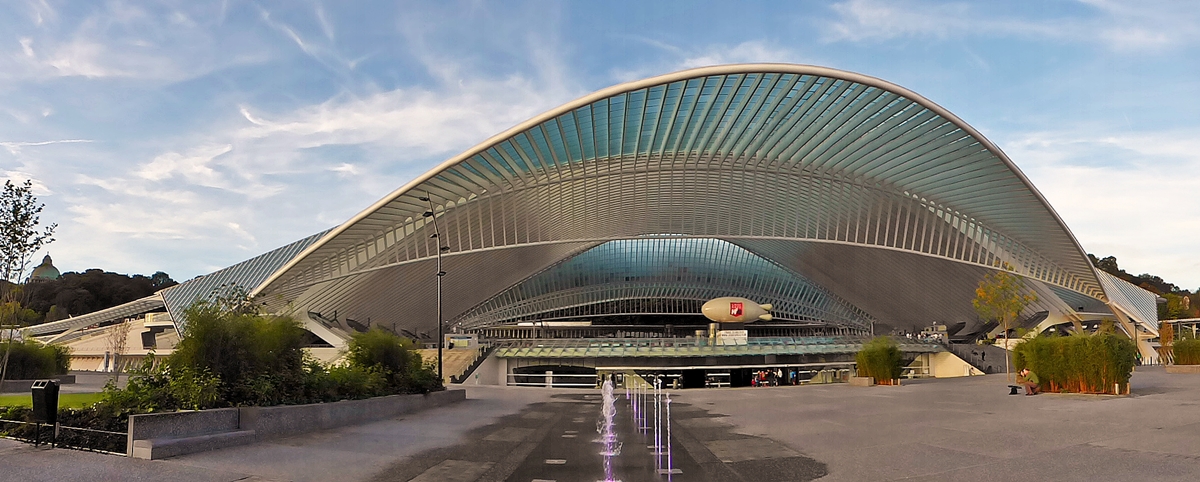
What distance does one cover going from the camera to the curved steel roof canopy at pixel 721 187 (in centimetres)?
3859

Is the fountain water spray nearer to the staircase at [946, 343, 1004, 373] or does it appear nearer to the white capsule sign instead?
the white capsule sign

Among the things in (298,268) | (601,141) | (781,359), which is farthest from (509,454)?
(781,359)

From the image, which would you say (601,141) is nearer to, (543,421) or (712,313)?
(543,421)

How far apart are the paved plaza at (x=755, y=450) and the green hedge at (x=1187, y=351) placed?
1975 cm

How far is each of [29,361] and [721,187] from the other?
3873 cm

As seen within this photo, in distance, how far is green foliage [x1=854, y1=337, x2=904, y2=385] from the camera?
4103 cm

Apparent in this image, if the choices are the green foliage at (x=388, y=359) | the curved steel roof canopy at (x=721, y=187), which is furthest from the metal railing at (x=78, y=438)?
the curved steel roof canopy at (x=721, y=187)

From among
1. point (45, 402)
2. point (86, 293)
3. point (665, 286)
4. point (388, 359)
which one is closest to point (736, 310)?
point (665, 286)

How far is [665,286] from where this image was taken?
9231cm

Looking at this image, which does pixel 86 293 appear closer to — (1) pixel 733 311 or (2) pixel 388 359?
(1) pixel 733 311

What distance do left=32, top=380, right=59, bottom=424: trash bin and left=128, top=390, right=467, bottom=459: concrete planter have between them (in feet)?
5.31

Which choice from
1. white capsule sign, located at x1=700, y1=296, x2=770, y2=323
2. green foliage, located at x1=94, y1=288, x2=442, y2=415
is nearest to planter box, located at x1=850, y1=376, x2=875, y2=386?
white capsule sign, located at x1=700, y1=296, x2=770, y2=323

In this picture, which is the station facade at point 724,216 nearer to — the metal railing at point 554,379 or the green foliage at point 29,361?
the metal railing at point 554,379

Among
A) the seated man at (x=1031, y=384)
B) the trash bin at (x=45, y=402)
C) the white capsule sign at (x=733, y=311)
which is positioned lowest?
the seated man at (x=1031, y=384)
